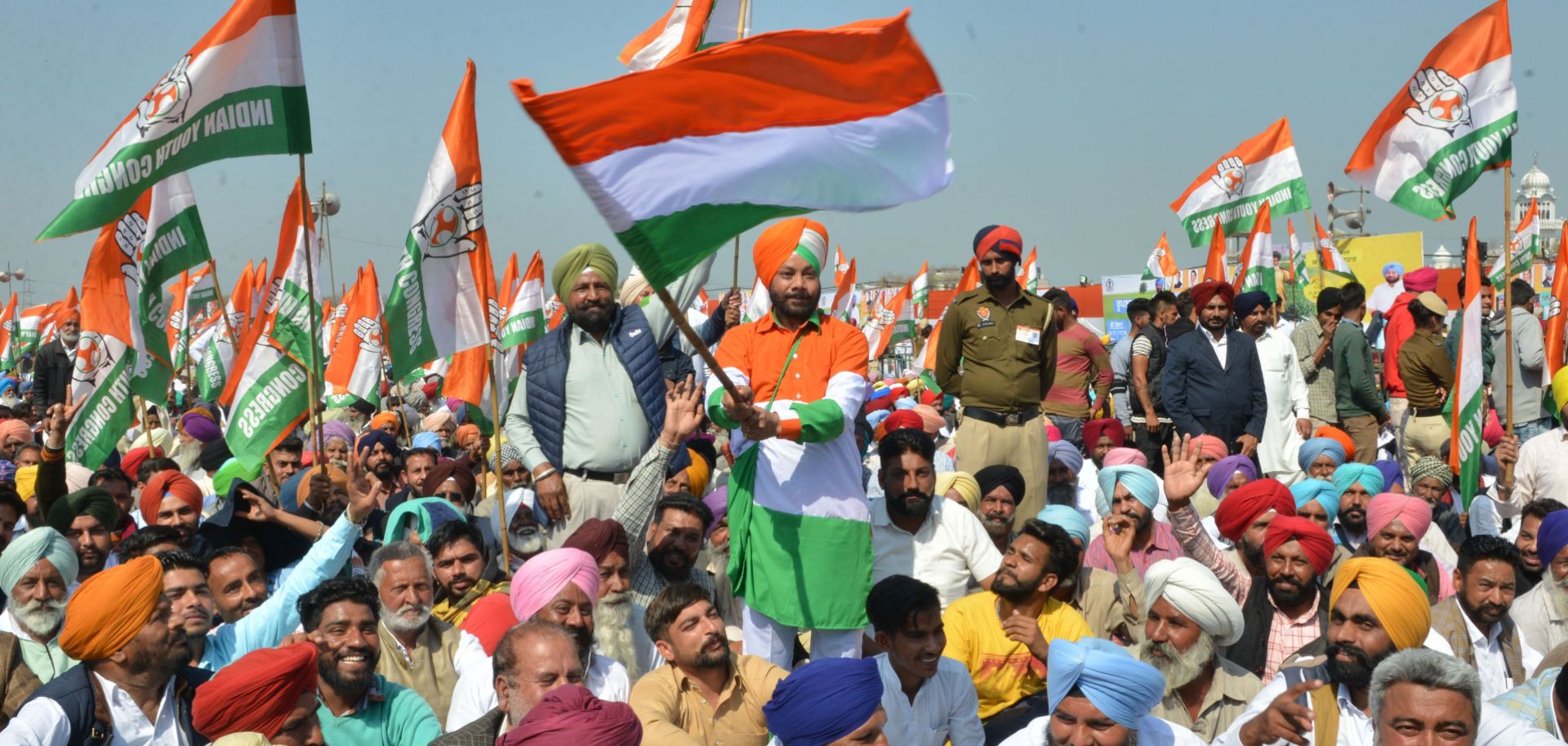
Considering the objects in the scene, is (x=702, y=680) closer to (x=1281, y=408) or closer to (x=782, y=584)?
(x=782, y=584)

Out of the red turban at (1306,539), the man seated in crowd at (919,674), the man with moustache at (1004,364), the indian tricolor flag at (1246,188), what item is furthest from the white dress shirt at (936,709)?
the indian tricolor flag at (1246,188)

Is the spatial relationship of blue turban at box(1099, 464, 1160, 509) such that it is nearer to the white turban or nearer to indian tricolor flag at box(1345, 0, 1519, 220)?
the white turban

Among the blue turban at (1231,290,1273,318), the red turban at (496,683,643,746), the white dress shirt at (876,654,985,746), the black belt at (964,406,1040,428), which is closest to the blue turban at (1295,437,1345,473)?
the blue turban at (1231,290,1273,318)

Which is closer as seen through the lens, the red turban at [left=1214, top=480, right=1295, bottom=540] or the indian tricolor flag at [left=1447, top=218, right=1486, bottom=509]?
the red turban at [left=1214, top=480, right=1295, bottom=540]

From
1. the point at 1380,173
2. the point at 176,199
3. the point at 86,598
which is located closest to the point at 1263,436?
the point at 1380,173

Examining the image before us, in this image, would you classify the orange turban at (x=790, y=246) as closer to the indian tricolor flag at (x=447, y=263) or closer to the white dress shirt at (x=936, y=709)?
the white dress shirt at (x=936, y=709)

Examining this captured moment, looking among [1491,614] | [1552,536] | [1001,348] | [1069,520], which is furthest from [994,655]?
[1552,536]

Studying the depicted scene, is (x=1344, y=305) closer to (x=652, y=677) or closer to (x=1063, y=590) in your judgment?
(x=1063, y=590)

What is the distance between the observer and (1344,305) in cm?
1102

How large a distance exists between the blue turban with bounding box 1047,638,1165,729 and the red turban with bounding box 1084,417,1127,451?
592 centimetres

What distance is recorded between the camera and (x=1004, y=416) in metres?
7.40

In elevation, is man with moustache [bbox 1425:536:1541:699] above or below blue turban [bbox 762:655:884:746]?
below

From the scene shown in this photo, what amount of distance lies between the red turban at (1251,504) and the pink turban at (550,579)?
10.3ft

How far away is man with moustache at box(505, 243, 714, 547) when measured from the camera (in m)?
6.54
